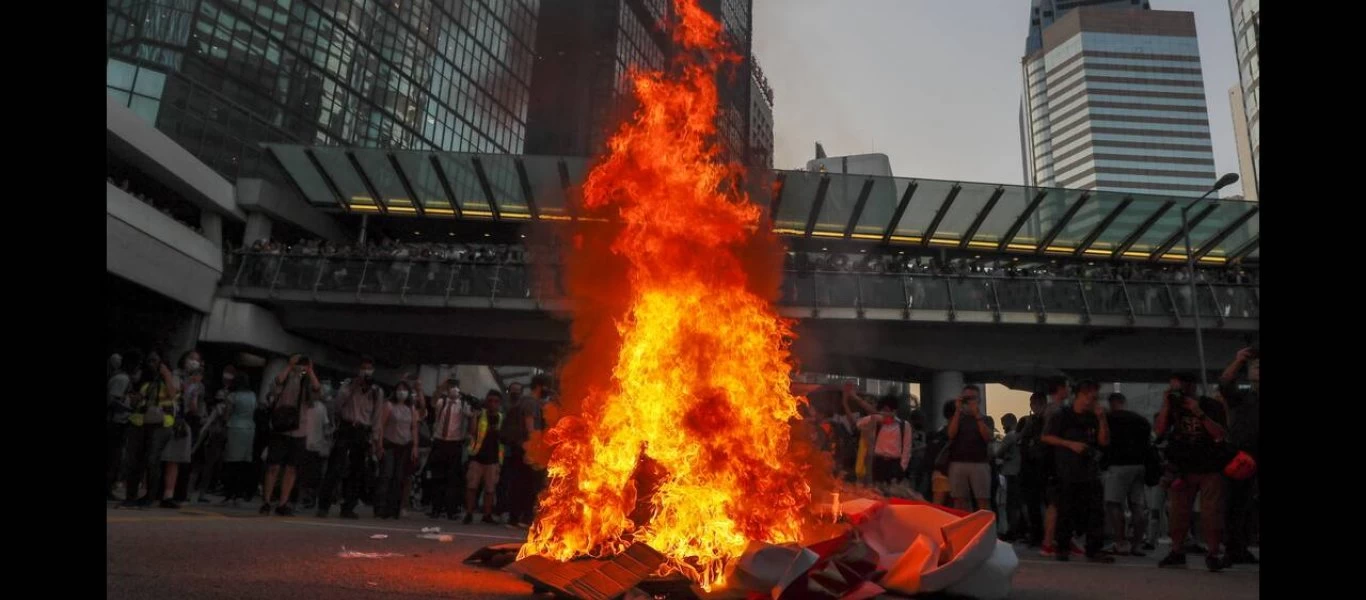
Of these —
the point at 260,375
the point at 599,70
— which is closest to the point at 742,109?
the point at 260,375

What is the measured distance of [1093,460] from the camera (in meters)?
7.29

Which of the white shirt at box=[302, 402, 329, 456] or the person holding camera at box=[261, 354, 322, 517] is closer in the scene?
the person holding camera at box=[261, 354, 322, 517]

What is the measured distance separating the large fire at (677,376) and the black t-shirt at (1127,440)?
14.1 ft

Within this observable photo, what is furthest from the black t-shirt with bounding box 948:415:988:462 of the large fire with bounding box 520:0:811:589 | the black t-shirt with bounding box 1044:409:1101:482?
the large fire with bounding box 520:0:811:589

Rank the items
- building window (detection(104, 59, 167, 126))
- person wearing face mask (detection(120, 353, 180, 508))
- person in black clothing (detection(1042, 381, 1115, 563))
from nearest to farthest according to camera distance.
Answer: person in black clothing (detection(1042, 381, 1115, 563)) → person wearing face mask (detection(120, 353, 180, 508)) → building window (detection(104, 59, 167, 126))

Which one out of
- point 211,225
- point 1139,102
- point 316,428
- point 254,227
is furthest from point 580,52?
point 1139,102

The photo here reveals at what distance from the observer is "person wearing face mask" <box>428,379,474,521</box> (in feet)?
33.8

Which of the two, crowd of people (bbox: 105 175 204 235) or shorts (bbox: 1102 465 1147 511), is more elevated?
crowd of people (bbox: 105 175 204 235)

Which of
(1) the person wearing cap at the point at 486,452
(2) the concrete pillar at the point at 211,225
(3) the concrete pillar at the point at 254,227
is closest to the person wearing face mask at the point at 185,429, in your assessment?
(1) the person wearing cap at the point at 486,452

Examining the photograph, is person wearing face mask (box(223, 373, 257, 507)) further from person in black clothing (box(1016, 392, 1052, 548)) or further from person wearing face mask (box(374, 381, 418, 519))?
person in black clothing (box(1016, 392, 1052, 548))

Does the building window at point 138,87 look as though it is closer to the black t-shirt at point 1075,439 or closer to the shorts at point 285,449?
the shorts at point 285,449

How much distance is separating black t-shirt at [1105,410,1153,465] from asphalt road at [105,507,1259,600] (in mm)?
1007

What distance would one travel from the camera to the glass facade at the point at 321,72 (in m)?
32.0

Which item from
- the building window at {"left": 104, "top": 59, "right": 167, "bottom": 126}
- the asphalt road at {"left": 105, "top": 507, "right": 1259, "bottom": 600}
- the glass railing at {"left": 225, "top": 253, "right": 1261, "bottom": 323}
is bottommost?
the asphalt road at {"left": 105, "top": 507, "right": 1259, "bottom": 600}
